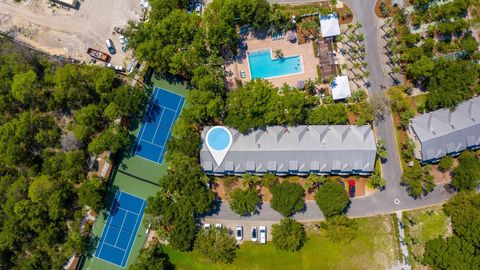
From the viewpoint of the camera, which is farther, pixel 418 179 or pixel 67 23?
pixel 67 23

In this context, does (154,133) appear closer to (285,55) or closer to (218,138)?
(218,138)

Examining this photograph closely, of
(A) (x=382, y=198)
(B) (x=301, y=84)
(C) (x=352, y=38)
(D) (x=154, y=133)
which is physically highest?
(C) (x=352, y=38)

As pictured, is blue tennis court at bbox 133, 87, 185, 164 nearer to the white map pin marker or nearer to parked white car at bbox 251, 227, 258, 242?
the white map pin marker

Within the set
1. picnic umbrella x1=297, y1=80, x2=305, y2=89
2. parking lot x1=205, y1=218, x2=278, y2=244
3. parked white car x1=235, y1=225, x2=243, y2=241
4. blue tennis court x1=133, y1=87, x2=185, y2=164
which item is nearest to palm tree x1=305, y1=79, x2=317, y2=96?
picnic umbrella x1=297, y1=80, x2=305, y2=89

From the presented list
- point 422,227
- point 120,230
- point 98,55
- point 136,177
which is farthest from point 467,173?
point 98,55

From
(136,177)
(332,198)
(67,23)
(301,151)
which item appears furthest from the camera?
(67,23)

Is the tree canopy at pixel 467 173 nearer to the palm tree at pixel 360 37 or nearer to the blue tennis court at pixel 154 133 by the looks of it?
the palm tree at pixel 360 37

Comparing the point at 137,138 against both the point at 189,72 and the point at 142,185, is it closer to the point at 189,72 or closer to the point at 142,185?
the point at 142,185

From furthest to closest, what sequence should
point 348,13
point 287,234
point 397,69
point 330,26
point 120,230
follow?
point 348,13 → point 120,230 → point 397,69 → point 330,26 → point 287,234
